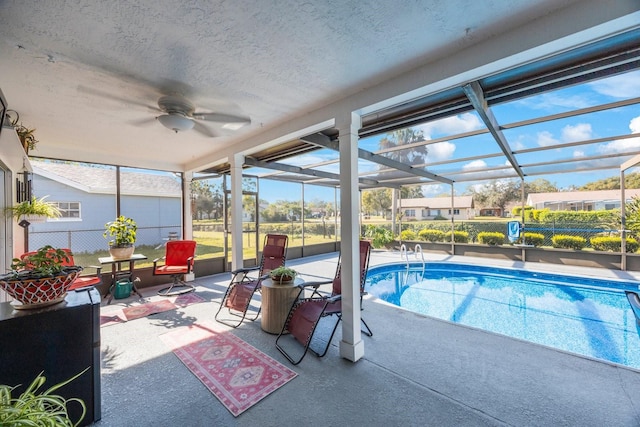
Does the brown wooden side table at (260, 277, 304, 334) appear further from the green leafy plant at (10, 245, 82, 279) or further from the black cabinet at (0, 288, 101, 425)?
the green leafy plant at (10, 245, 82, 279)

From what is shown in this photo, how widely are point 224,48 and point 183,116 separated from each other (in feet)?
3.86

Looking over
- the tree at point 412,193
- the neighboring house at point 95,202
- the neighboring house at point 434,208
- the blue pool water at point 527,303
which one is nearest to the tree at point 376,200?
the tree at point 412,193

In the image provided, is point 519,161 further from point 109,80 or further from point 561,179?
point 109,80

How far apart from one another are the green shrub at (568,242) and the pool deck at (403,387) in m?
6.89

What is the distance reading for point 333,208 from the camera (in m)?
10.9

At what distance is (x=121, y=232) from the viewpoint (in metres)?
4.96

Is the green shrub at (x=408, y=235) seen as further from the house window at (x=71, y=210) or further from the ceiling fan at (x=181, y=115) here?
the house window at (x=71, y=210)

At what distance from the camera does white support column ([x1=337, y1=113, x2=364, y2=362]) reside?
9.53 feet

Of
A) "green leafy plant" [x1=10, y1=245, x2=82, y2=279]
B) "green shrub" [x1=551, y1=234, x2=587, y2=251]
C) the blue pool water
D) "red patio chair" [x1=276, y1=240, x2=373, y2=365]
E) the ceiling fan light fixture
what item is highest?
the ceiling fan light fixture

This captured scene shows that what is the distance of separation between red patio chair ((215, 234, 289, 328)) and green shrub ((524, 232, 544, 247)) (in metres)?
8.49

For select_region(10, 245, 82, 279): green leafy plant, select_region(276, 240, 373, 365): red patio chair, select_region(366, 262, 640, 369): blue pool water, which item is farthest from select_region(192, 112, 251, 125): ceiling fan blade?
select_region(366, 262, 640, 369): blue pool water

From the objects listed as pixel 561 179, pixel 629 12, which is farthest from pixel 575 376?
pixel 561 179

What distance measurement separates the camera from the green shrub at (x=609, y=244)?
6.93 meters

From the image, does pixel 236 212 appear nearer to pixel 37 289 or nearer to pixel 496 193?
pixel 37 289
